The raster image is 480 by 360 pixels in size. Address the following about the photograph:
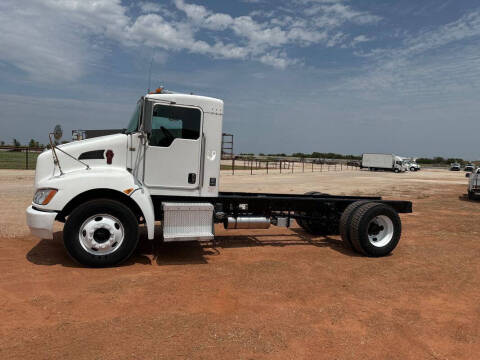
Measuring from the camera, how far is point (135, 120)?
→ 6.06 metres

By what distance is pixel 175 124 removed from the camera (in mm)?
6039

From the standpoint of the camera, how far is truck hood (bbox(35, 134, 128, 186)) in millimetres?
5680

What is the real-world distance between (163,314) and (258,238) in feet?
14.1

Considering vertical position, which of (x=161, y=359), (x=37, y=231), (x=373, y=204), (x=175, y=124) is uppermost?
(x=175, y=124)

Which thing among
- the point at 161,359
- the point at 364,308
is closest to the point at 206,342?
the point at 161,359

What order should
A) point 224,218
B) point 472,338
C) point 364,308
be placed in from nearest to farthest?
point 472,338
point 364,308
point 224,218

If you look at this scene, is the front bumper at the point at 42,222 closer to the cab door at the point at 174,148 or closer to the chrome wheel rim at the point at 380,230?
the cab door at the point at 174,148

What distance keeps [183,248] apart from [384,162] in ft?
205

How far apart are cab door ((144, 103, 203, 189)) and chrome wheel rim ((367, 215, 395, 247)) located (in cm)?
357

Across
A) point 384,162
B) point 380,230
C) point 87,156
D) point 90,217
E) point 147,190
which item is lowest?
point 380,230

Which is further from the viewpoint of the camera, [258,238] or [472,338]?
[258,238]

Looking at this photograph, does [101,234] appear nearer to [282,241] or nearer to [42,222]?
[42,222]

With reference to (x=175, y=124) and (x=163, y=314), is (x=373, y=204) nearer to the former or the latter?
(x=175, y=124)

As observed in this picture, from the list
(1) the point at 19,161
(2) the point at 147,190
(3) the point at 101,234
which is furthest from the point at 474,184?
(1) the point at 19,161
